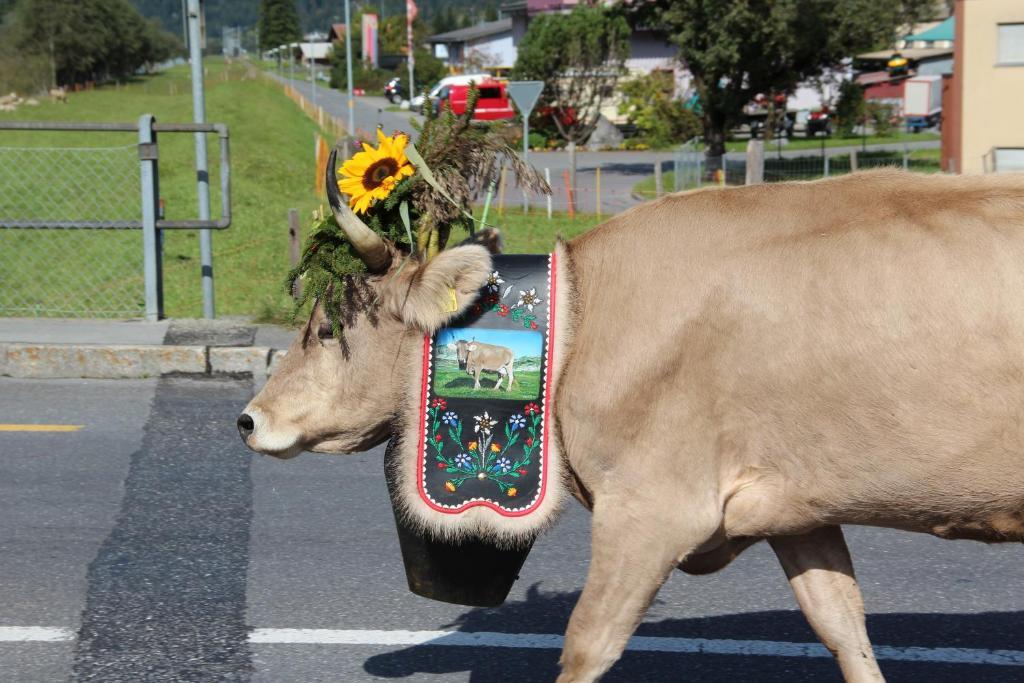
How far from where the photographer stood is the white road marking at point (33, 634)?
4.72m

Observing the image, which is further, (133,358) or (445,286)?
(133,358)

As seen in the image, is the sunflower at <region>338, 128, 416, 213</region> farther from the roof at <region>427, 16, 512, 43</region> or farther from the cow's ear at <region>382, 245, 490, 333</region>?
the roof at <region>427, 16, 512, 43</region>

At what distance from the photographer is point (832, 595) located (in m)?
3.74

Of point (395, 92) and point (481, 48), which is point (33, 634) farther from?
point (481, 48)

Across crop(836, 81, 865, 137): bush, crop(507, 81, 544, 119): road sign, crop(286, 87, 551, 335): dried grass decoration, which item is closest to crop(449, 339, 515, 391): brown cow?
crop(286, 87, 551, 335): dried grass decoration

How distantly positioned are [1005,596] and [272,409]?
3.12 metres

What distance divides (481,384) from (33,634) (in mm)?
2319

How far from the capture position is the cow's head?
11.4ft

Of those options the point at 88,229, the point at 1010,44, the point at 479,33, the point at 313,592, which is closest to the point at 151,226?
the point at 88,229

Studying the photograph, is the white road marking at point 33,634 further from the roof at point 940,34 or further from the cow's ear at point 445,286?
the roof at point 940,34

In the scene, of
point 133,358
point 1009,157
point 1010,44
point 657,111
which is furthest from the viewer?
point 657,111

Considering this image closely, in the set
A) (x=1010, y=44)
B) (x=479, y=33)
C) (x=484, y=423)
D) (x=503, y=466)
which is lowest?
(x=503, y=466)

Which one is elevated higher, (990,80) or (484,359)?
(990,80)

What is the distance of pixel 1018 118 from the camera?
2645cm
